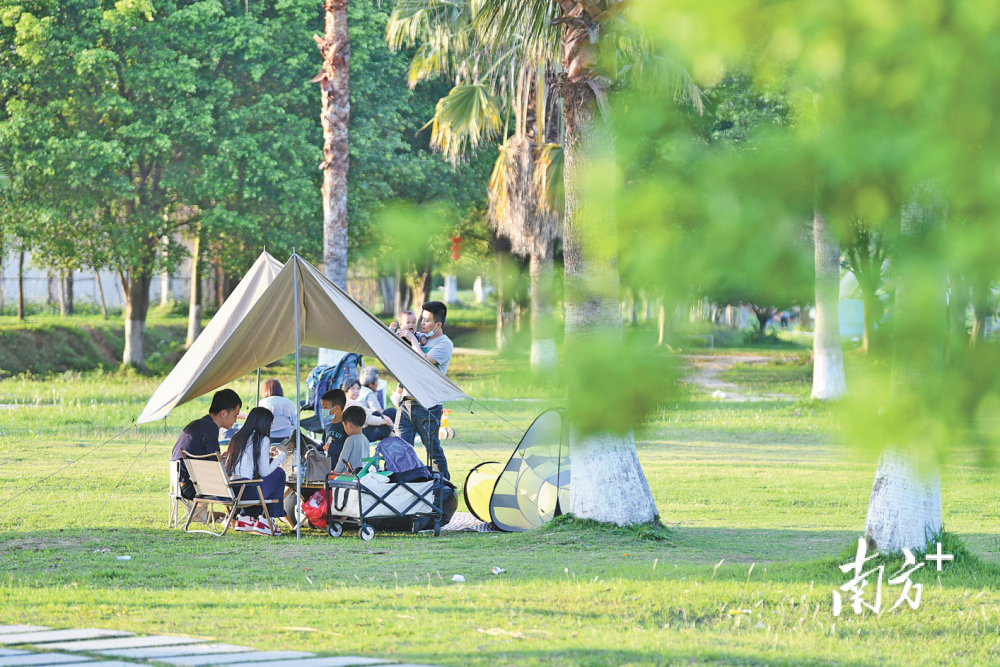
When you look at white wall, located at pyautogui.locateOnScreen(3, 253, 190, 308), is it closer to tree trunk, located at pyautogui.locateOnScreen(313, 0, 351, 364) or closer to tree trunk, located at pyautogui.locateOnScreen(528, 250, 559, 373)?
tree trunk, located at pyautogui.locateOnScreen(313, 0, 351, 364)

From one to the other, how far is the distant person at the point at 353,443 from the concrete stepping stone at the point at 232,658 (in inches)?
173

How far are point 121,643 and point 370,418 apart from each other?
6.40m

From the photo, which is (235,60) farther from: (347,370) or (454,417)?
(347,370)

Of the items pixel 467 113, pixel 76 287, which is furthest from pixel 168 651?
pixel 76 287

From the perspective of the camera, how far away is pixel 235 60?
2616 centimetres

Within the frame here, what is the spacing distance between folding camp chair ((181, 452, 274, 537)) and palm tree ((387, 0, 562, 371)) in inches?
163

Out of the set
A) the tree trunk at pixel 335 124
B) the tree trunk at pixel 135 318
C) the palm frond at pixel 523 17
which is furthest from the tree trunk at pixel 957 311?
the tree trunk at pixel 135 318

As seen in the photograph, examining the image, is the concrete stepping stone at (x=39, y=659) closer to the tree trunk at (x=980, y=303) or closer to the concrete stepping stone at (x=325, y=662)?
the concrete stepping stone at (x=325, y=662)

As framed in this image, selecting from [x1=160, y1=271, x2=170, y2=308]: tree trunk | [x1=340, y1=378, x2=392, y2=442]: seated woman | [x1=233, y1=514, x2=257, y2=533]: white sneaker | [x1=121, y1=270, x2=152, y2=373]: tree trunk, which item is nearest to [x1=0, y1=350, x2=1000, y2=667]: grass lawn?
[x1=233, y1=514, x2=257, y2=533]: white sneaker

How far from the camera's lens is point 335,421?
10.3 meters

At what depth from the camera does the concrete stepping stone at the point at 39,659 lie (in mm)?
4703

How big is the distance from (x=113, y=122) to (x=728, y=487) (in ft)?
60.5

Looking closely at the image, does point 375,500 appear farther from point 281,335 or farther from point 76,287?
point 76,287

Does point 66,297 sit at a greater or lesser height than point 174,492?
greater
